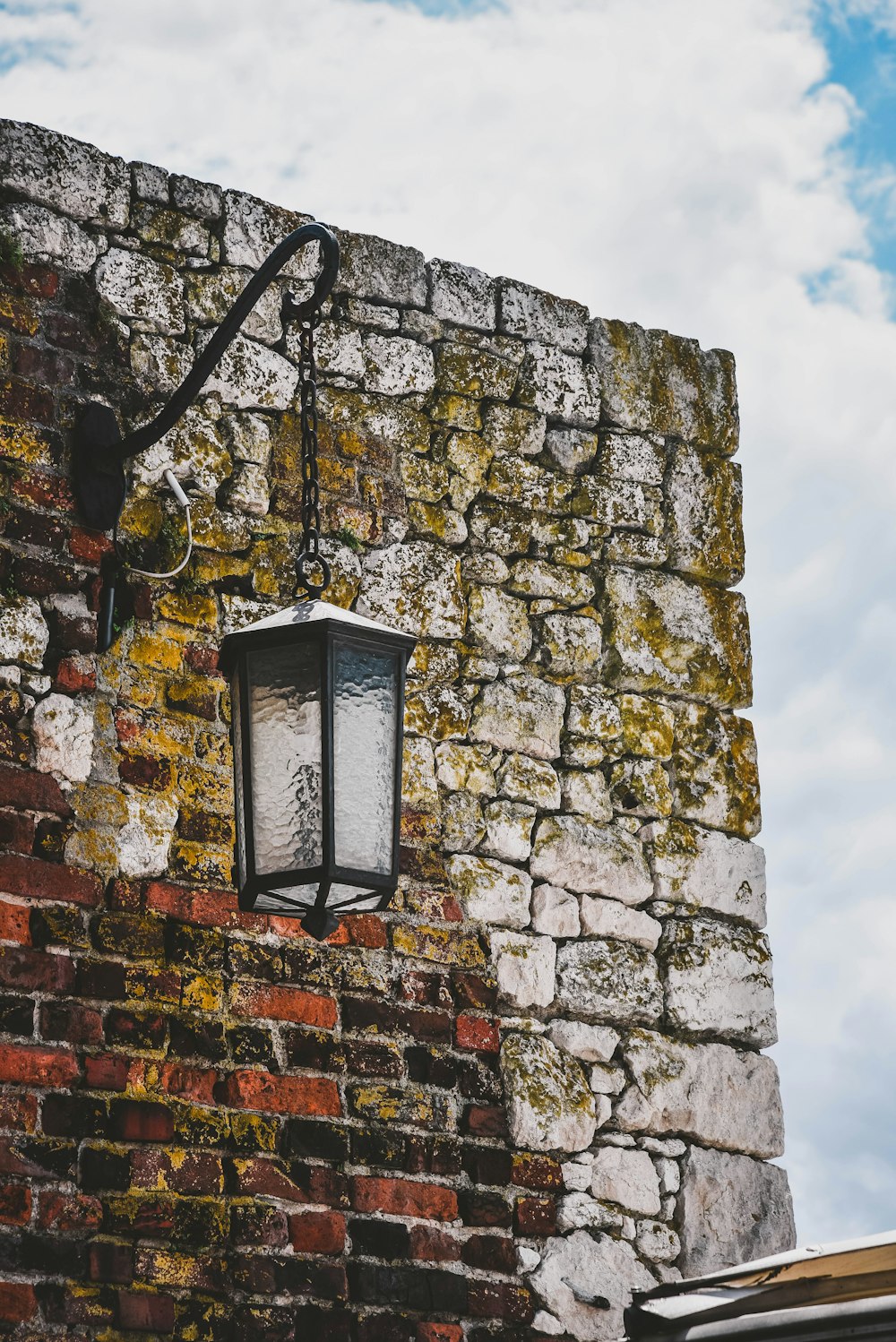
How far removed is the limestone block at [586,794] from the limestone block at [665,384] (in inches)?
37.2

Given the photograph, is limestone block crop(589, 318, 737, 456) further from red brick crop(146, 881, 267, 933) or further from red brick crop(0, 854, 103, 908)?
red brick crop(0, 854, 103, 908)

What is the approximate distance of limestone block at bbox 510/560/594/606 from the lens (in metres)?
4.24

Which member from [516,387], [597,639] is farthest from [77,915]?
[516,387]

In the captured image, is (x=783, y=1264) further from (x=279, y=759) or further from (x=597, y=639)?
(x=597, y=639)

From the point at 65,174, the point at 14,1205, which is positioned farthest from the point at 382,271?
the point at 14,1205

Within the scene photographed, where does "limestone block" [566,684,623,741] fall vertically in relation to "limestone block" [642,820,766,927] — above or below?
above

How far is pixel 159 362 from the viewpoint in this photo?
12.9ft

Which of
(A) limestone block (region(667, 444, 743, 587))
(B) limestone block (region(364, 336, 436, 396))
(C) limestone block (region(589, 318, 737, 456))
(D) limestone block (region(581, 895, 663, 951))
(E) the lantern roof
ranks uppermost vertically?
(C) limestone block (region(589, 318, 737, 456))

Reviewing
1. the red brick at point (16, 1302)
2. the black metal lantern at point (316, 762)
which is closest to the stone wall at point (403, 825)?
the red brick at point (16, 1302)

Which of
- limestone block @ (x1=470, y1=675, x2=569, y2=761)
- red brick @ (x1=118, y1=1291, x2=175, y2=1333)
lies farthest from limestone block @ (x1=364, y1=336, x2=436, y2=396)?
red brick @ (x1=118, y1=1291, x2=175, y2=1333)

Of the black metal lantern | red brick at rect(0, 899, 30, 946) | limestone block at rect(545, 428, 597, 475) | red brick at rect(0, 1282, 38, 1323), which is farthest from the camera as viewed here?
limestone block at rect(545, 428, 597, 475)

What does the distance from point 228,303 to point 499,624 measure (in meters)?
0.98

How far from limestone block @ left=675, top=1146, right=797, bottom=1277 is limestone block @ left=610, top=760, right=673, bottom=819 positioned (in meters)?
0.79

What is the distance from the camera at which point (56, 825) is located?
3479mm
